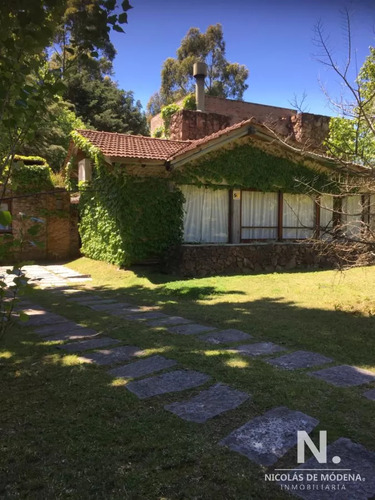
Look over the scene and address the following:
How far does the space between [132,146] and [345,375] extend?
980 cm

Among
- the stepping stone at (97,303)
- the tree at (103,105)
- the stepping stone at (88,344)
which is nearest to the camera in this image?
the stepping stone at (88,344)

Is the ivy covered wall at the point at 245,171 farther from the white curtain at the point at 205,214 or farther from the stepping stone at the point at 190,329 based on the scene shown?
the stepping stone at the point at 190,329

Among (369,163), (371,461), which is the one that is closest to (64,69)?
(371,461)

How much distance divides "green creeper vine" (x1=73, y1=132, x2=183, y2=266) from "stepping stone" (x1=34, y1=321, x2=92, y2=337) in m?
5.26

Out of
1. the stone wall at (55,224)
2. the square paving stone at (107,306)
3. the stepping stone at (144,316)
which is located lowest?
the square paving stone at (107,306)

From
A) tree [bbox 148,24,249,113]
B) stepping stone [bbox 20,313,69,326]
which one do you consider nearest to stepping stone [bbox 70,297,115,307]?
stepping stone [bbox 20,313,69,326]

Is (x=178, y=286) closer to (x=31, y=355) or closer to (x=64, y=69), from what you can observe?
(x=31, y=355)

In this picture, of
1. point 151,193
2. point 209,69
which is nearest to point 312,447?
point 151,193

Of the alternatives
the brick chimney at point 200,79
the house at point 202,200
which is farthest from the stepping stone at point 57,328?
the brick chimney at point 200,79

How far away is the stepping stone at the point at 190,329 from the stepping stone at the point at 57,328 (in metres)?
1.36

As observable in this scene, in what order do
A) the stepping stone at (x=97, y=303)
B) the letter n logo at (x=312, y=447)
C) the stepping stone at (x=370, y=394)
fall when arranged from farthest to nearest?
the stepping stone at (x=97, y=303)
the stepping stone at (x=370, y=394)
the letter n logo at (x=312, y=447)

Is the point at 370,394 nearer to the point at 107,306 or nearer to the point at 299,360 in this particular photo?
the point at 299,360

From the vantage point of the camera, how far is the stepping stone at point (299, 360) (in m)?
3.92

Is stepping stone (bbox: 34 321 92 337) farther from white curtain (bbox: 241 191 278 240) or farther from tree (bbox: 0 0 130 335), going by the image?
white curtain (bbox: 241 191 278 240)
